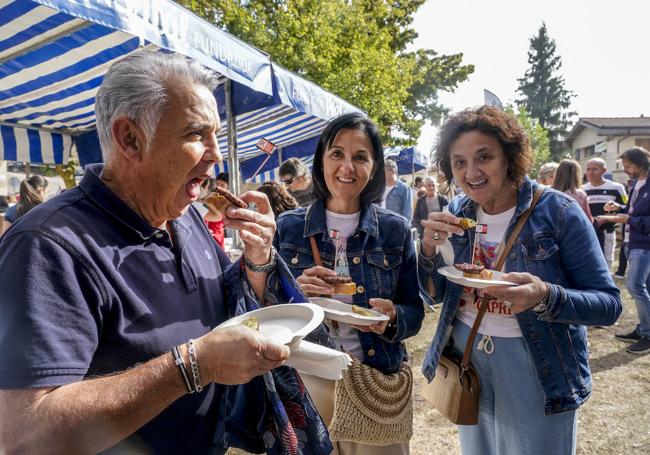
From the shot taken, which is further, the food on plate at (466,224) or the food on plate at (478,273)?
the food on plate at (466,224)

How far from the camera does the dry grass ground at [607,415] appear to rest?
353 centimetres

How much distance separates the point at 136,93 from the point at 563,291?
1928 millimetres

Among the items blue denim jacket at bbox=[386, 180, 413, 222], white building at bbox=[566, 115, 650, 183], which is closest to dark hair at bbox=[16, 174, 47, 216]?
blue denim jacket at bbox=[386, 180, 413, 222]

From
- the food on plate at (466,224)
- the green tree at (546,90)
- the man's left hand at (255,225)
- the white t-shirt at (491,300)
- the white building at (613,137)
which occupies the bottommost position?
the white t-shirt at (491,300)

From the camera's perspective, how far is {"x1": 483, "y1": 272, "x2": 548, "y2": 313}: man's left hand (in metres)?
1.75

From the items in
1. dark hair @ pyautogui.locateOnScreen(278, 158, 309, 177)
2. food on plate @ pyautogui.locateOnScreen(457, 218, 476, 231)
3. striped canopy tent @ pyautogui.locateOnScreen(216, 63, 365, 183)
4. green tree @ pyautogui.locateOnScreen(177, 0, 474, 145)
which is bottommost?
food on plate @ pyautogui.locateOnScreen(457, 218, 476, 231)

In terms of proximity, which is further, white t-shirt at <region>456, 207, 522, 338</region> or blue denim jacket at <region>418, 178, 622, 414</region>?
white t-shirt at <region>456, 207, 522, 338</region>

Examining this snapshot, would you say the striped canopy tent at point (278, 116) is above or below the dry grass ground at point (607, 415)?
above

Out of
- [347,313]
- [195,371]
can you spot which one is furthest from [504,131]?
[195,371]

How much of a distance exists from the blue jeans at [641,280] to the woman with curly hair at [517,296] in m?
4.36

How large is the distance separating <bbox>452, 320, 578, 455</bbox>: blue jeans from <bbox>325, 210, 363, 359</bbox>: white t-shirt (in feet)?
2.04

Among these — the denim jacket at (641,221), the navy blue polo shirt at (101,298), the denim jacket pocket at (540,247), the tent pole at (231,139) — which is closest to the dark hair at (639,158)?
the denim jacket at (641,221)

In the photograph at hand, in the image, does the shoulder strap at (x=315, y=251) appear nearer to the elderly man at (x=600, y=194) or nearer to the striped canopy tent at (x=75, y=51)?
the striped canopy tent at (x=75, y=51)

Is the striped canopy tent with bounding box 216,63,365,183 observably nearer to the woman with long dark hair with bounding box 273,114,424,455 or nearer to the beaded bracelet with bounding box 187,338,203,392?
the woman with long dark hair with bounding box 273,114,424,455
